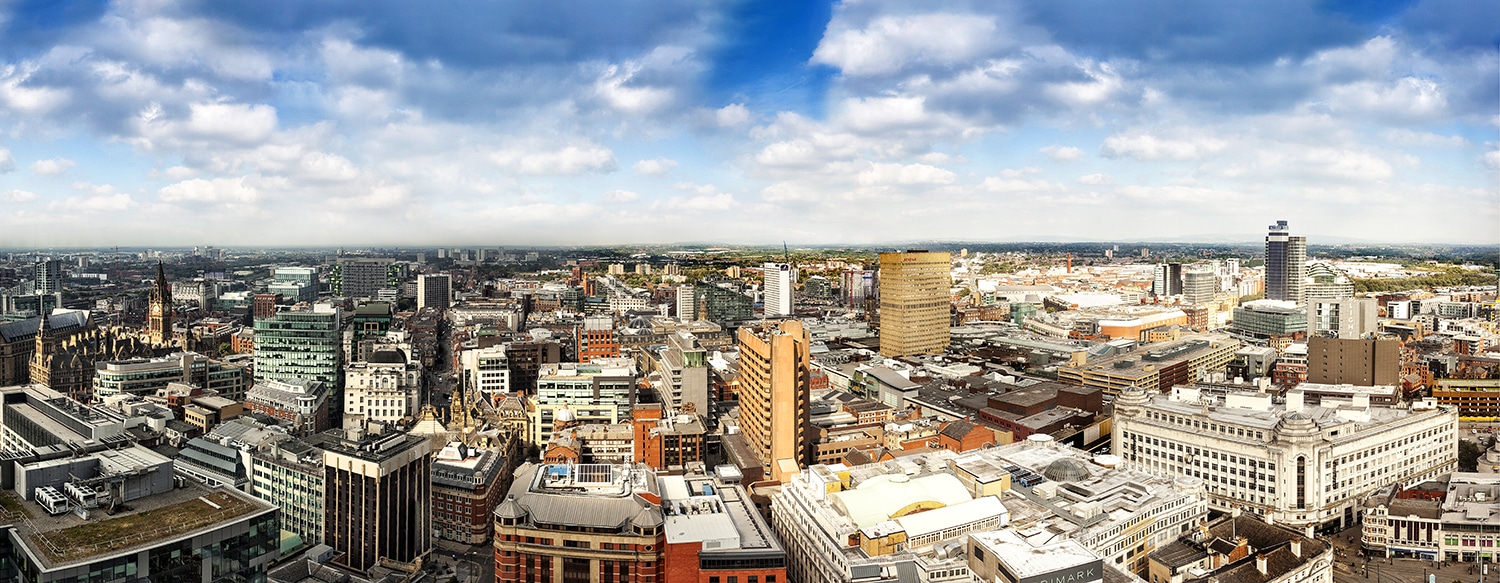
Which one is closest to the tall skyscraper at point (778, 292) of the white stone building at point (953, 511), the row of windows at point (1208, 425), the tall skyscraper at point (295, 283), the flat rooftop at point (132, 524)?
the tall skyscraper at point (295, 283)

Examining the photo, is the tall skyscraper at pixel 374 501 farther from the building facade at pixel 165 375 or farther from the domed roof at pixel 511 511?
the building facade at pixel 165 375

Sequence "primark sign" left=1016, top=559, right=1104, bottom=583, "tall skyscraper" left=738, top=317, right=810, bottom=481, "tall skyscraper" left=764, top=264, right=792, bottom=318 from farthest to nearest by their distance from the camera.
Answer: "tall skyscraper" left=764, top=264, right=792, bottom=318 → "tall skyscraper" left=738, top=317, right=810, bottom=481 → "primark sign" left=1016, top=559, right=1104, bottom=583

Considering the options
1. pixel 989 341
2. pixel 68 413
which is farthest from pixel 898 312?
pixel 68 413

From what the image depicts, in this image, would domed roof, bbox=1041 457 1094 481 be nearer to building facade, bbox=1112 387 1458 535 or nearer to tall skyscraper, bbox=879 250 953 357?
building facade, bbox=1112 387 1458 535

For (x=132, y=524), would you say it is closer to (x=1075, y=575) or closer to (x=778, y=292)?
(x=1075, y=575)

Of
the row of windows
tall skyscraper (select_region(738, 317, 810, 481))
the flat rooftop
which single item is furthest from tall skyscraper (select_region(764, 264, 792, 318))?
the flat rooftop
